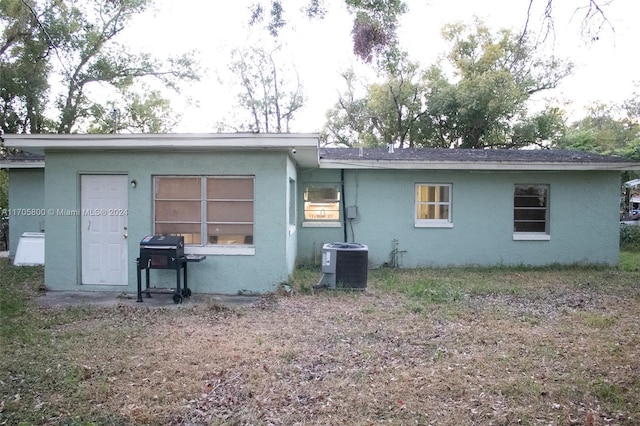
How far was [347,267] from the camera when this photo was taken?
893cm

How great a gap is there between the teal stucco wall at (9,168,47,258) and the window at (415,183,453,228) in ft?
33.6

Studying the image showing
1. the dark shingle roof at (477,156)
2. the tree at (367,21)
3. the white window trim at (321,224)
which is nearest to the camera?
the tree at (367,21)

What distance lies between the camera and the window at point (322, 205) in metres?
12.3

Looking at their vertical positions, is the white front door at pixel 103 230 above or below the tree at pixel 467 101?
below

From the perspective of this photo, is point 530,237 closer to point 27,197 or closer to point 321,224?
point 321,224

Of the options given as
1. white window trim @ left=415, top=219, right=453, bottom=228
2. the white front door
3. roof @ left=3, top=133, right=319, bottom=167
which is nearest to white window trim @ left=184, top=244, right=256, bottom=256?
the white front door

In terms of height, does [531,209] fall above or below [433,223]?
above

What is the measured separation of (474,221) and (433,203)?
3.72ft

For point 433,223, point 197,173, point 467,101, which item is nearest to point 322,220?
point 433,223

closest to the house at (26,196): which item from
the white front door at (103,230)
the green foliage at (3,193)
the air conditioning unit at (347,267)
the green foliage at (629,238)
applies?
the white front door at (103,230)

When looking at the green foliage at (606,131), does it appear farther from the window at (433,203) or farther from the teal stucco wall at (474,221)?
the window at (433,203)

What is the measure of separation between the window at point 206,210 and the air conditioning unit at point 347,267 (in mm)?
1603

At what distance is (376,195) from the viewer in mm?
12078

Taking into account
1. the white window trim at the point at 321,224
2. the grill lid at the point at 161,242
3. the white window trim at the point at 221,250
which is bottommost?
the white window trim at the point at 221,250
